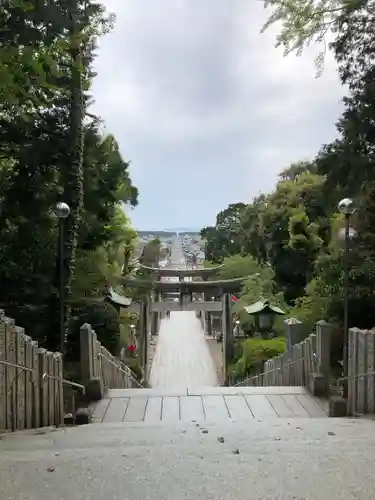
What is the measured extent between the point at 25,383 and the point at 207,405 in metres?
3.03

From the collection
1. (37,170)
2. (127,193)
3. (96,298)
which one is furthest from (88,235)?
(127,193)

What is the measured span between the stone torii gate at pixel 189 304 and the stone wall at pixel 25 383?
16.6 m

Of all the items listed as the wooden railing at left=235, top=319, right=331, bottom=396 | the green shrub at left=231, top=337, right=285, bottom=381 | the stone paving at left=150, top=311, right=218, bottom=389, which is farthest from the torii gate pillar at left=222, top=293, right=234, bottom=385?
the wooden railing at left=235, top=319, right=331, bottom=396

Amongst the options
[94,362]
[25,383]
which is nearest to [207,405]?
[94,362]

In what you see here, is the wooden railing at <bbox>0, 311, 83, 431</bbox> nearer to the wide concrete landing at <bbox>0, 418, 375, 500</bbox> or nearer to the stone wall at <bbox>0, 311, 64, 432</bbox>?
the stone wall at <bbox>0, 311, 64, 432</bbox>

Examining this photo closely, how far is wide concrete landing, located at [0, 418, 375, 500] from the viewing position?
3295 millimetres

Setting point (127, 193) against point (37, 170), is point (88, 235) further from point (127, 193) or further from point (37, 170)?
point (127, 193)

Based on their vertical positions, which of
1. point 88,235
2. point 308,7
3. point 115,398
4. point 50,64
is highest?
point 308,7

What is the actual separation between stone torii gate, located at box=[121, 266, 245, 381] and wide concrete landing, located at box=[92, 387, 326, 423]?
14.4 m

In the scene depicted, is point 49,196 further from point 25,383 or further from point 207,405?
point 25,383

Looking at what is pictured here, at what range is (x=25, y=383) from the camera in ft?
21.4

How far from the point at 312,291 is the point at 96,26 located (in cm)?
794

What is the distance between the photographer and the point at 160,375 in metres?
25.2

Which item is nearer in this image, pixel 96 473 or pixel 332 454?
pixel 96 473
